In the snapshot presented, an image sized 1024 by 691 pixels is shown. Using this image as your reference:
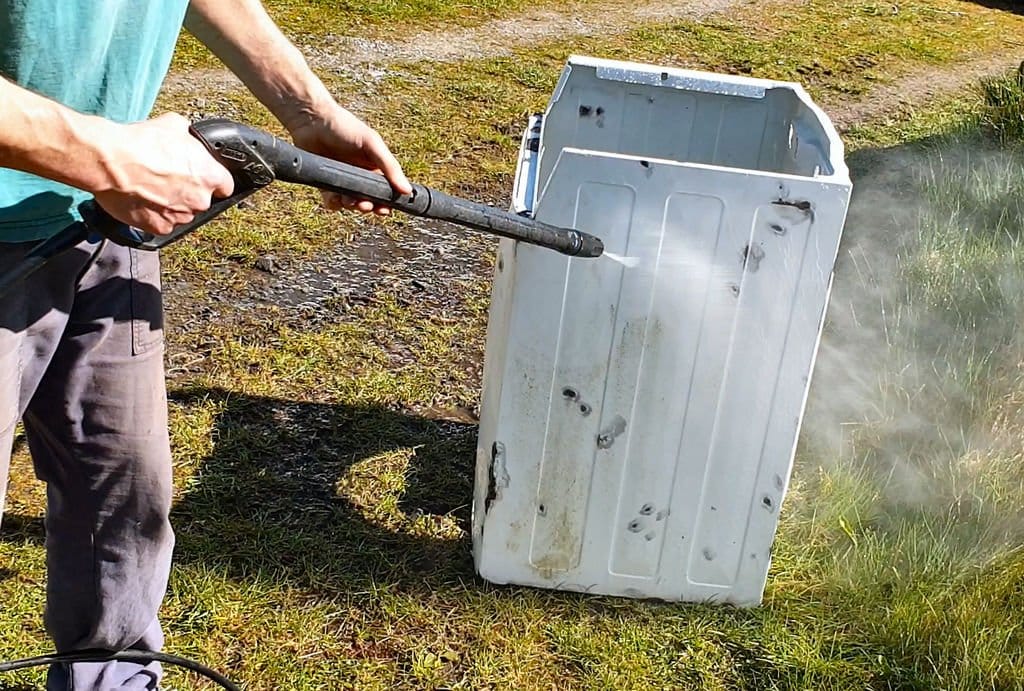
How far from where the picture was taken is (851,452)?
2908 millimetres

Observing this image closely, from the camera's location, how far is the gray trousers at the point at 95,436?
1650 mm

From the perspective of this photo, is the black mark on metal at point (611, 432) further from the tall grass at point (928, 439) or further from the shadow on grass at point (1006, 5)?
the shadow on grass at point (1006, 5)

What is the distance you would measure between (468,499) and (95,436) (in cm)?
112

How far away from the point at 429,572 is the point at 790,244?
1.09 metres

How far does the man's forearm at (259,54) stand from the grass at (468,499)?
1066mm

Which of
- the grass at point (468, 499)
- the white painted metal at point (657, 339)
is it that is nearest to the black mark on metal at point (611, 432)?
the white painted metal at point (657, 339)

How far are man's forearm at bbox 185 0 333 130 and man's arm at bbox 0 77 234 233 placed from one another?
431 mm

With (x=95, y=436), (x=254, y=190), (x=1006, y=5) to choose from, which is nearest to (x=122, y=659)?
(x=95, y=436)

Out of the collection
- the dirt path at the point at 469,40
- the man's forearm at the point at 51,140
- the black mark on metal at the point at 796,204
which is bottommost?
the dirt path at the point at 469,40

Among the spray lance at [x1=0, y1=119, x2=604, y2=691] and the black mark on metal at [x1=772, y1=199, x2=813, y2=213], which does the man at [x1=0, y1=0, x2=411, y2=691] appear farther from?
the black mark on metal at [x1=772, y1=199, x2=813, y2=213]

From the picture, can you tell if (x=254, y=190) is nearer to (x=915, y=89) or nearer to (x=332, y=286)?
(x=332, y=286)

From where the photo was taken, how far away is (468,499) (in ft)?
8.91

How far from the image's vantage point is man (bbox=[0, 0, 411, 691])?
1.38 metres

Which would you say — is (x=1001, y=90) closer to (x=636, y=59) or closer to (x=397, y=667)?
(x=636, y=59)
